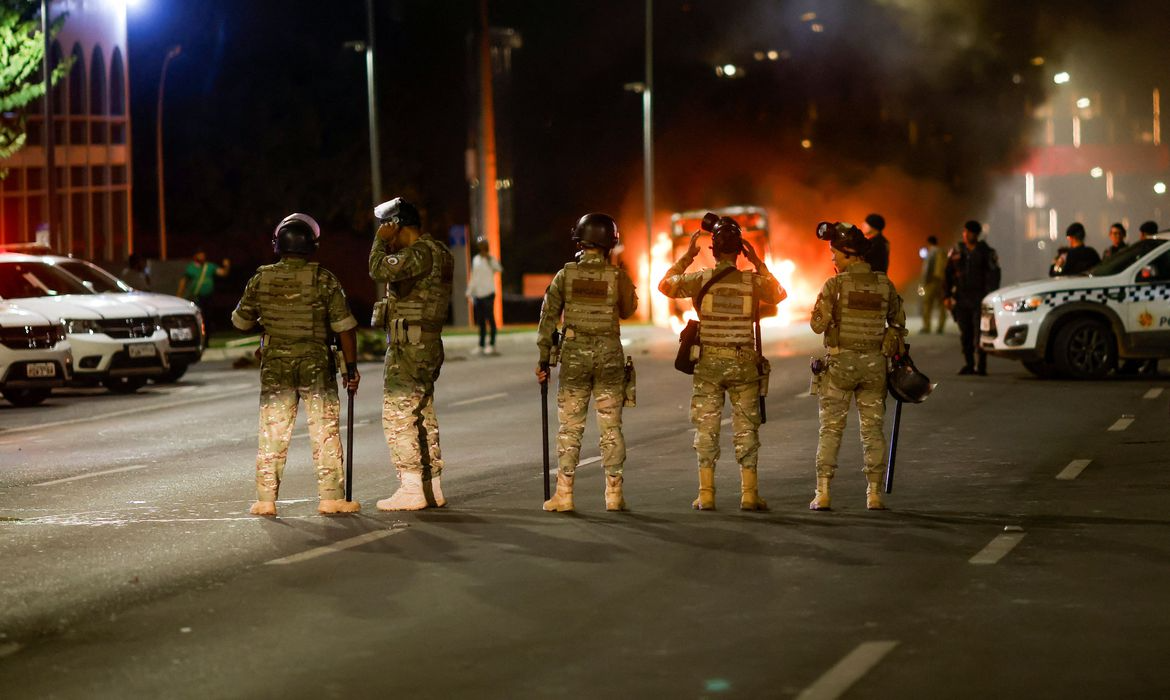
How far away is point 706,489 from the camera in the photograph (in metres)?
10.6

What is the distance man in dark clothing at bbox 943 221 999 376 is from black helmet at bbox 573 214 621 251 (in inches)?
441

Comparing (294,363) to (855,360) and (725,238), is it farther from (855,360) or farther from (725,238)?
(855,360)

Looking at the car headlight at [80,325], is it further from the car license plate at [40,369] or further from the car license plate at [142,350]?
the car license plate at [40,369]

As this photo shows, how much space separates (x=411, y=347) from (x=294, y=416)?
0.82 metres

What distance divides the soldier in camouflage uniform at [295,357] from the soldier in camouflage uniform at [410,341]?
276mm

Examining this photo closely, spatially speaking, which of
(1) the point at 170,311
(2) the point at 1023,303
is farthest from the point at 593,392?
(1) the point at 170,311

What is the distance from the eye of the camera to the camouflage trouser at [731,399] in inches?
413

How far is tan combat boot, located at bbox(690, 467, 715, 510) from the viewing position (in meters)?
10.6

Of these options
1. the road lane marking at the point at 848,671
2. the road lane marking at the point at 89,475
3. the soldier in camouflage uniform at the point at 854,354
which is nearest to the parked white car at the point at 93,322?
the road lane marking at the point at 89,475

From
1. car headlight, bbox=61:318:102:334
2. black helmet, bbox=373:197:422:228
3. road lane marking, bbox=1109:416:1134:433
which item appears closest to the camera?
black helmet, bbox=373:197:422:228

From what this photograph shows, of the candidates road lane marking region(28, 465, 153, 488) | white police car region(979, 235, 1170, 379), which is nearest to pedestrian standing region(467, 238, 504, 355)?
white police car region(979, 235, 1170, 379)

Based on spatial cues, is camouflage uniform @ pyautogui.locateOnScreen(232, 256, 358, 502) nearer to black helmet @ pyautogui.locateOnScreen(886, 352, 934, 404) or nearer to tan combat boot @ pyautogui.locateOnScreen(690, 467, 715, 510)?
tan combat boot @ pyautogui.locateOnScreen(690, 467, 715, 510)

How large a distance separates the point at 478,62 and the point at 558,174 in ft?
88.3

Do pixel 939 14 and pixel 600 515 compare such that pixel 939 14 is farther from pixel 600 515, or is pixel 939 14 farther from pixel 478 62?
pixel 600 515
